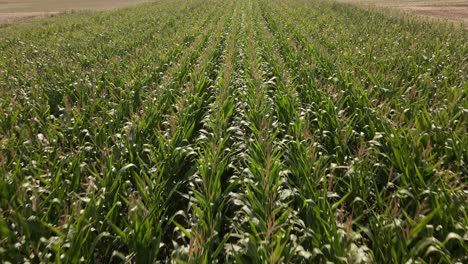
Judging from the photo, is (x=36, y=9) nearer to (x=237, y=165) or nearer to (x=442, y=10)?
(x=442, y=10)

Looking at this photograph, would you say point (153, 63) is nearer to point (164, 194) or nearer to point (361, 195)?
point (164, 194)

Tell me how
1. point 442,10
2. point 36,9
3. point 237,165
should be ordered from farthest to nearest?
point 36,9
point 442,10
point 237,165

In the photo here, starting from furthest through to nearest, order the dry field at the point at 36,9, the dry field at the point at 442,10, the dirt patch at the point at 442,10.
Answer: the dry field at the point at 36,9
the dry field at the point at 442,10
the dirt patch at the point at 442,10

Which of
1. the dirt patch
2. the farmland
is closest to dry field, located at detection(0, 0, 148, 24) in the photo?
the farmland

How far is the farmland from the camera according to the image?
7.91 ft

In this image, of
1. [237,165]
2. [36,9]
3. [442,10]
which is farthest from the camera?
[36,9]

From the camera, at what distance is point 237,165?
13.4 ft

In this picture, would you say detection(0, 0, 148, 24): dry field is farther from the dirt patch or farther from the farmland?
the dirt patch

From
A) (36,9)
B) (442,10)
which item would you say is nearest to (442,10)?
(442,10)

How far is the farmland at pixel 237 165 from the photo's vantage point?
2.41 meters

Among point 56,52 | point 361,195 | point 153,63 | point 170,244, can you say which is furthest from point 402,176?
point 56,52

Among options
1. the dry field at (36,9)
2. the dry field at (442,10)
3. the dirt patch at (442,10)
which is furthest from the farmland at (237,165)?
the dry field at (36,9)

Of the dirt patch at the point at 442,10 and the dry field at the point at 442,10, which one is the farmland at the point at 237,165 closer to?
the dirt patch at the point at 442,10

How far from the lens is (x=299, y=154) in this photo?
3.44 metres
